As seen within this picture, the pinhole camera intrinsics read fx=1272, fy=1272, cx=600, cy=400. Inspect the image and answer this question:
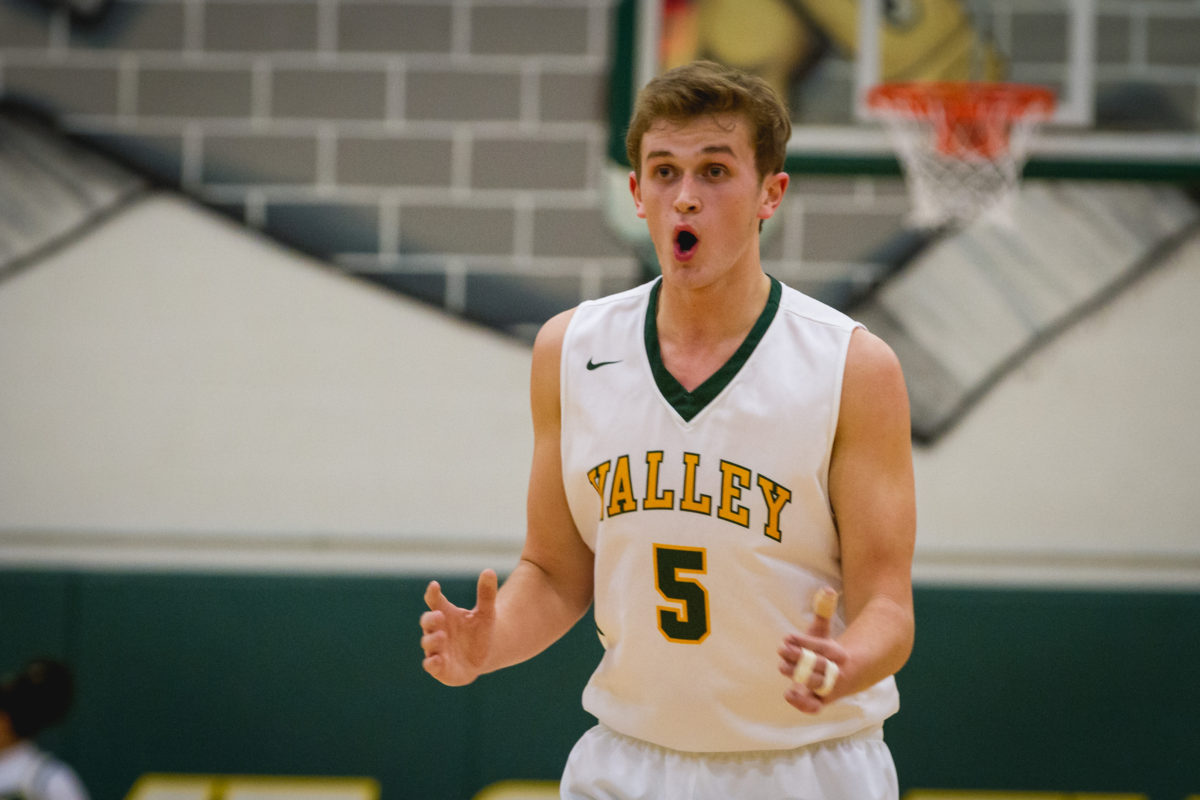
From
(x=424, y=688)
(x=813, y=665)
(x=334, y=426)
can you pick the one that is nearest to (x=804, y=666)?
(x=813, y=665)

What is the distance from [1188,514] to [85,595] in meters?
4.30

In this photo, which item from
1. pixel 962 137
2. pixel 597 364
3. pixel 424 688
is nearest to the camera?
pixel 597 364

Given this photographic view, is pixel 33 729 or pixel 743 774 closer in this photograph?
pixel 743 774

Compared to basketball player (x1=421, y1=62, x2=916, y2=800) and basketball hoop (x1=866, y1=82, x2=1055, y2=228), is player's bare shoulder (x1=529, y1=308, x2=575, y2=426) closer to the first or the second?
basketball player (x1=421, y1=62, x2=916, y2=800)

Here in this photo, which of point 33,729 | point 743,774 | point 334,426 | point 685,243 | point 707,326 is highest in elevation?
point 685,243

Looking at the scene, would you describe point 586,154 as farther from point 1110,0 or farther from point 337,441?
point 1110,0

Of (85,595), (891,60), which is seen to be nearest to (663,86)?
(891,60)

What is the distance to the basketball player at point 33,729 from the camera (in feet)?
13.8

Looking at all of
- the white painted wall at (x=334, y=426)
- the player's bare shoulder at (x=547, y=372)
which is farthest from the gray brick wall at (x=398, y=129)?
the player's bare shoulder at (x=547, y=372)

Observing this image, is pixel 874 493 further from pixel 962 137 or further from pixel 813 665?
pixel 962 137

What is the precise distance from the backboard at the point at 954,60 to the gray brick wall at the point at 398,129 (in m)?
0.24

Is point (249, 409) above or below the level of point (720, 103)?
below

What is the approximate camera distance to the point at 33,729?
4473 millimetres

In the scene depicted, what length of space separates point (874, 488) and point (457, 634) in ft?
2.47
